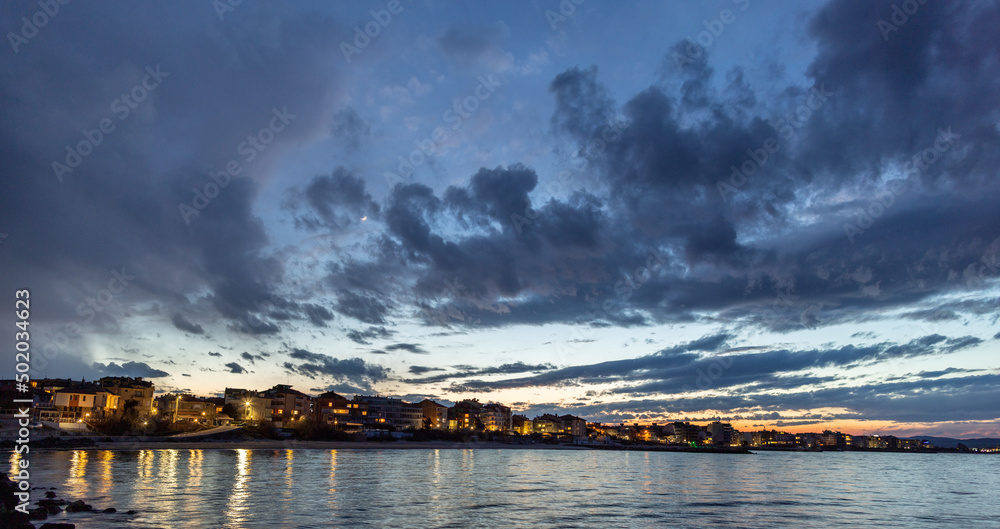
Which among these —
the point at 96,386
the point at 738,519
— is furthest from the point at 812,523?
the point at 96,386

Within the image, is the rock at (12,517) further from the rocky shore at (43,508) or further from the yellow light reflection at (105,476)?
the yellow light reflection at (105,476)

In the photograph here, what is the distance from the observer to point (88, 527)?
26.9m

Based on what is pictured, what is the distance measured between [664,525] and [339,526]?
61.1 ft

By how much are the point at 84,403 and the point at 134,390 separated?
15834mm

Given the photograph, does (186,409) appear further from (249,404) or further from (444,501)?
(444,501)

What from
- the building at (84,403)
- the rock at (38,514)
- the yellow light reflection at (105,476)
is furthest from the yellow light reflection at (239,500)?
the building at (84,403)

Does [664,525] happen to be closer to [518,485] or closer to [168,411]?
[518,485]

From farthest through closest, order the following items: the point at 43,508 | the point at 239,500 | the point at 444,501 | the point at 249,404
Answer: the point at 249,404
the point at 444,501
the point at 239,500
the point at 43,508

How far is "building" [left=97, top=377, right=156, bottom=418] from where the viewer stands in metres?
128

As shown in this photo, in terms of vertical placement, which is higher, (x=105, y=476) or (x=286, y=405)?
(x=286, y=405)

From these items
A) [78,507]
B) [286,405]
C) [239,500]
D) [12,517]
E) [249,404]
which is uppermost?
[12,517]

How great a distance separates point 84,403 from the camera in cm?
11556

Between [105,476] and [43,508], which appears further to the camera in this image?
[105,476]

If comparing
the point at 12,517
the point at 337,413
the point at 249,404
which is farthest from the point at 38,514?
the point at 337,413
